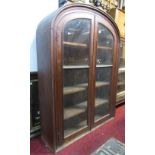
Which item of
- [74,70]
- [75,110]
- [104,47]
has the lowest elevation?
[75,110]

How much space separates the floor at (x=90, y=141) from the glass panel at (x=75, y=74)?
154 mm

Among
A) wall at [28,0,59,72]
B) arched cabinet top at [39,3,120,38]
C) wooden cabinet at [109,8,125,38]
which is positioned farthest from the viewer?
wooden cabinet at [109,8,125,38]

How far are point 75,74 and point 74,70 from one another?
0.18 ft

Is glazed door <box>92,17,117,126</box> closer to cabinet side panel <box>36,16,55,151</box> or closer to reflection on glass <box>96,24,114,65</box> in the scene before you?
reflection on glass <box>96,24,114,65</box>

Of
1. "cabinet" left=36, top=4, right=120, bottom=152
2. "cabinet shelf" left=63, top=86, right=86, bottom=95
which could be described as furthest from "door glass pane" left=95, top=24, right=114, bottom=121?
"cabinet shelf" left=63, top=86, right=86, bottom=95

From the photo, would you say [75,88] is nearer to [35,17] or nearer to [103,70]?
[103,70]

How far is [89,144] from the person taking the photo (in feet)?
5.46

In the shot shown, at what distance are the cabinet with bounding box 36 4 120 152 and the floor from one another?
0.07 meters

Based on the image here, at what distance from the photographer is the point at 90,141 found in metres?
1.72

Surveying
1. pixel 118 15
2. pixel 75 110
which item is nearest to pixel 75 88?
pixel 75 110

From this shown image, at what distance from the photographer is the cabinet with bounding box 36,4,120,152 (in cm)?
142

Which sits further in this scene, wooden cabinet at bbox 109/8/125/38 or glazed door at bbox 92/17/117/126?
wooden cabinet at bbox 109/8/125/38

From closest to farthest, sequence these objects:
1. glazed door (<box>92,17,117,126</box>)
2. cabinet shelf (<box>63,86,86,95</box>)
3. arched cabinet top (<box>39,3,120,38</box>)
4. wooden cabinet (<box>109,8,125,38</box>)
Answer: arched cabinet top (<box>39,3,120,38</box>)
cabinet shelf (<box>63,86,86,95</box>)
glazed door (<box>92,17,117,126</box>)
wooden cabinet (<box>109,8,125,38</box>)

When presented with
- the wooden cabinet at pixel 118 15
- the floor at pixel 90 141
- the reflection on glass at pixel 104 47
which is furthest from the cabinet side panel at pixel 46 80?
the wooden cabinet at pixel 118 15
